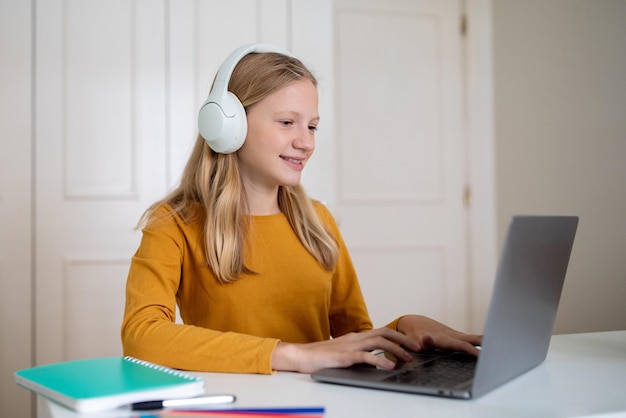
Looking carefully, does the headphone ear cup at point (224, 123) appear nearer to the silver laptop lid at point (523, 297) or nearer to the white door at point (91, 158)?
the silver laptop lid at point (523, 297)

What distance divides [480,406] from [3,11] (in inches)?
96.7

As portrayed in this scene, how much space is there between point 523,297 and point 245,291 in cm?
72

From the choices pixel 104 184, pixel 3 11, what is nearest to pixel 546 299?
pixel 104 184

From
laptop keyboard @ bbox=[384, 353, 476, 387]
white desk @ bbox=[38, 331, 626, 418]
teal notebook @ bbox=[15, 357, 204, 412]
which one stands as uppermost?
teal notebook @ bbox=[15, 357, 204, 412]

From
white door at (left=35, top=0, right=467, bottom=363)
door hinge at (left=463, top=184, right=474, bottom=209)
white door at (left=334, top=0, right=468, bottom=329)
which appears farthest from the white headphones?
door hinge at (left=463, top=184, right=474, bottom=209)

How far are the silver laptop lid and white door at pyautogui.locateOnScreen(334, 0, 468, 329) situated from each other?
6.66 ft

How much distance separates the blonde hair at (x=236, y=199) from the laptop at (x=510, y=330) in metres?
0.53

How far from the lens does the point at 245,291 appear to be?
57.5 inches

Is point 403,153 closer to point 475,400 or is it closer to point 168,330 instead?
point 168,330

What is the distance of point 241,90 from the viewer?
1495mm

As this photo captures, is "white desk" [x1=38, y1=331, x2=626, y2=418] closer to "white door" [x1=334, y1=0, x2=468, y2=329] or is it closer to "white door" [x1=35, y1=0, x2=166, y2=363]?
"white door" [x1=35, y1=0, x2=166, y2=363]

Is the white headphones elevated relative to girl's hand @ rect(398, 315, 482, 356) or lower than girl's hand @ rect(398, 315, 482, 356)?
elevated

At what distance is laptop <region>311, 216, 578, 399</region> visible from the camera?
80 cm

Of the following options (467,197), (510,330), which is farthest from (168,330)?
(467,197)
